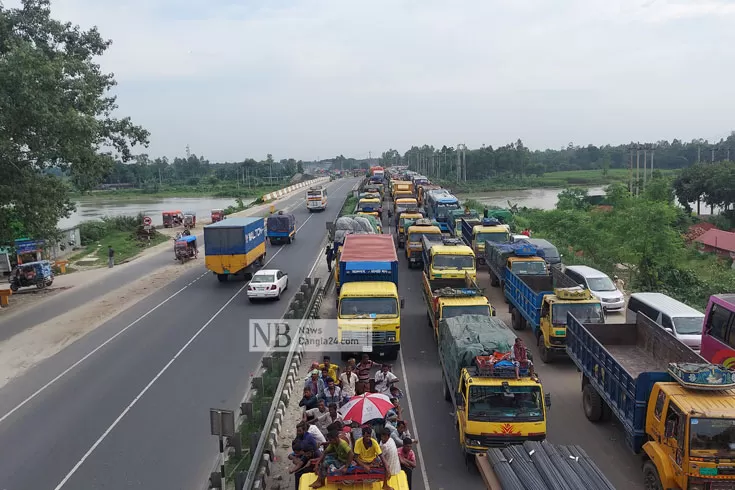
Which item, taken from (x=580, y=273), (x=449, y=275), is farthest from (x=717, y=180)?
(x=449, y=275)

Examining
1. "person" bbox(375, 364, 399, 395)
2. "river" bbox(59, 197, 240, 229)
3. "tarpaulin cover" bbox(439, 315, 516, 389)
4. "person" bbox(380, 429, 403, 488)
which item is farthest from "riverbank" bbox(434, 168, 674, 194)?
"person" bbox(380, 429, 403, 488)

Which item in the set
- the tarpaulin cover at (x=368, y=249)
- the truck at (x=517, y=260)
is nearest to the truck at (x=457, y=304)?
the tarpaulin cover at (x=368, y=249)

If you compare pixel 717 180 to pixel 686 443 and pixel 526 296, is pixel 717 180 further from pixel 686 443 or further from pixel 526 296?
pixel 686 443

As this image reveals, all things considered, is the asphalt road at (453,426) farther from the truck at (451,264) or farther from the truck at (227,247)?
the truck at (227,247)

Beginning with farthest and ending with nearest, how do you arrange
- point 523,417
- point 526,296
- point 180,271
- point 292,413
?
point 180,271, point 526,296, point 292,413, point 523,417

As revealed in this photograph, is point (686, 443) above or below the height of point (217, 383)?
above

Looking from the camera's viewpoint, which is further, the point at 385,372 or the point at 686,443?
the point at 385,372

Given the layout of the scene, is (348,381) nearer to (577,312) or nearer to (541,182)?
(577,312)
